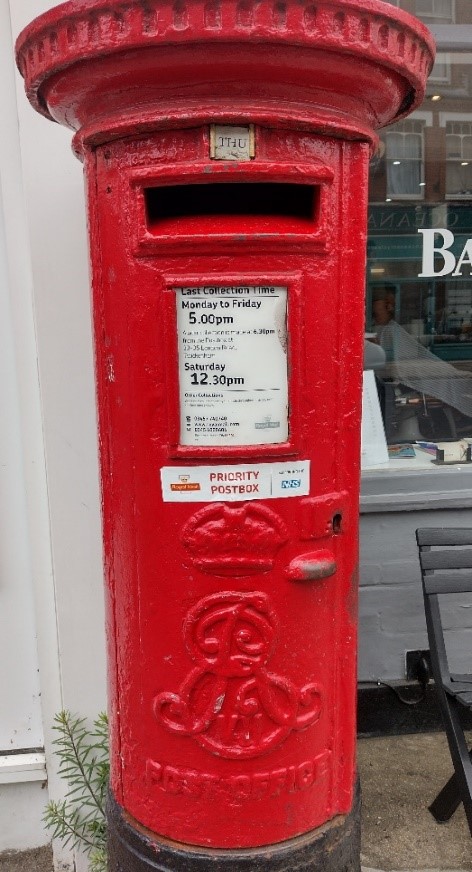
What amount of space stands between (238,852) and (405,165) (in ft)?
8.71

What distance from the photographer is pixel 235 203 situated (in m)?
1.48

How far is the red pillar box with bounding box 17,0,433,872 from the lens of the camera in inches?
46.2

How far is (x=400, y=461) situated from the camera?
2.95 metres

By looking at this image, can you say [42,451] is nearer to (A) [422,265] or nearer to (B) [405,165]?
(A) [422,265]

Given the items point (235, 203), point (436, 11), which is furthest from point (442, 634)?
point (436, 11)

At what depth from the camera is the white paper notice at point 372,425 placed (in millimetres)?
2939

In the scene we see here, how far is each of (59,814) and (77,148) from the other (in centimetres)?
197

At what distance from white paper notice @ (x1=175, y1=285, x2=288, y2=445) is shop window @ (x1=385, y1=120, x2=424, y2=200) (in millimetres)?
1960

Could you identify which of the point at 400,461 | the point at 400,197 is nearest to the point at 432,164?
the point at 400,197

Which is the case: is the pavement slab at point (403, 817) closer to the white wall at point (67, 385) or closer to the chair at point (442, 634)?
the chair at point (442, 634)

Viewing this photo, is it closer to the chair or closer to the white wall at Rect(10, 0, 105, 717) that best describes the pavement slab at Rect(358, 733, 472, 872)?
the chair

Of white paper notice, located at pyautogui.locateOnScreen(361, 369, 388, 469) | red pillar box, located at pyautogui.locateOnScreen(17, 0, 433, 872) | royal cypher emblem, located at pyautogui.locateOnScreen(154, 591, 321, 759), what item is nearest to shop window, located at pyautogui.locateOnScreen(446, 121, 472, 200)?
white paper notice, located at pyautogui.locateOnScreen(361, 369, 388, 469)

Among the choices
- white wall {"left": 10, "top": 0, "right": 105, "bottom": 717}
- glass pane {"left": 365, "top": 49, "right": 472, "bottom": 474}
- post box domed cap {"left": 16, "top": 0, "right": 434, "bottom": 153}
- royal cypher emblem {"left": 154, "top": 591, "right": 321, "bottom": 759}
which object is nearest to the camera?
post box domed cap {"left": 16, "top": 0, "right": 434, "bottom": 153}

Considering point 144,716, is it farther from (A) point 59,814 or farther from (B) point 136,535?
(A) point 59,814
